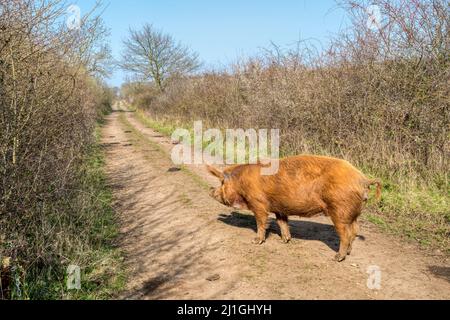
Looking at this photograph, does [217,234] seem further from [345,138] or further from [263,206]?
[345,138]

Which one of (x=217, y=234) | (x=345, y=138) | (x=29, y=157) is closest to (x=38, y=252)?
(x=29, y=157)

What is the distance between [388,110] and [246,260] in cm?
573

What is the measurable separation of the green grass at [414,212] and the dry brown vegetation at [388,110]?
0.02 m

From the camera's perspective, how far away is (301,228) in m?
6.58

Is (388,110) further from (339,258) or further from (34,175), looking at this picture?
(34,175)

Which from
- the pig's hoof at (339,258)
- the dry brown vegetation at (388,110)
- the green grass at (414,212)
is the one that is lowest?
the pig's hoof at (339,258)

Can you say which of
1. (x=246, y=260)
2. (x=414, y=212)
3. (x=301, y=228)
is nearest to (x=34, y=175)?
(x=246, y=260)

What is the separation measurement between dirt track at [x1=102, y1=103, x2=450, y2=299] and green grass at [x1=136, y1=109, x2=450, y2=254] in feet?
1.37

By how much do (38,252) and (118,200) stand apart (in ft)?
12.5

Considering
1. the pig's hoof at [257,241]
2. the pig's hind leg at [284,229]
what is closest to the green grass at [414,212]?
the pig's hind leg at [284,229]

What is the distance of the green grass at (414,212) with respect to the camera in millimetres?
6062

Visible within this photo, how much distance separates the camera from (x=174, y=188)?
30.0 ft

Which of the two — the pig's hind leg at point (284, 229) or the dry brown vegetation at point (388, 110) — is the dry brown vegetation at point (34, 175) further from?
the dry brown vegetation at point (388, 110)
